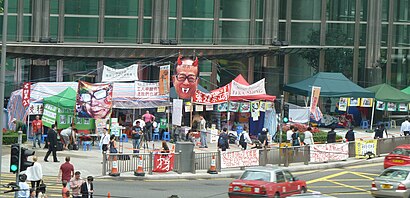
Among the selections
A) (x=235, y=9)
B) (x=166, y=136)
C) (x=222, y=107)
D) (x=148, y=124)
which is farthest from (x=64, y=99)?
(x=235, y=9)

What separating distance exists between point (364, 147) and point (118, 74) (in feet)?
43.6

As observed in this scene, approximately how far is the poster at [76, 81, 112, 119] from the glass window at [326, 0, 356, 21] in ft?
92.5

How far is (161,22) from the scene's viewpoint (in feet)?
199

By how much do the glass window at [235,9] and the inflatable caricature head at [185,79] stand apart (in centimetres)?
1725

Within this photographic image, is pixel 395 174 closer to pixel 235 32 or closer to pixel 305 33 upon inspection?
pixel 235 32

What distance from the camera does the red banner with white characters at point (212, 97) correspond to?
A: 47250mm

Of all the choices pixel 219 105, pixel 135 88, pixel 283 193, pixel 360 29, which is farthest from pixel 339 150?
pixel 360 29

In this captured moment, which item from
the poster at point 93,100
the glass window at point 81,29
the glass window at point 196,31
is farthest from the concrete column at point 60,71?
the poster at point 93,100

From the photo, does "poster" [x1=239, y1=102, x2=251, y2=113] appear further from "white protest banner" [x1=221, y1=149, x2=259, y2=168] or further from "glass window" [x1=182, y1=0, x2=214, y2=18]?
"glass window" [x1=182, y1=0, x2=214, y2=18]

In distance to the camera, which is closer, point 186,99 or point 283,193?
point 283,193

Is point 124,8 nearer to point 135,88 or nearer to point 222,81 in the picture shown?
point 222,81

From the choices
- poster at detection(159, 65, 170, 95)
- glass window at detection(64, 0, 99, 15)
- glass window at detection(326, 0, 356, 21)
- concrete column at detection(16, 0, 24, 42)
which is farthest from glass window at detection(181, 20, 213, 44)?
poster at detection(159, 65, 170, 95)

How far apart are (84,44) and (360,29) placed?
73.2 ft

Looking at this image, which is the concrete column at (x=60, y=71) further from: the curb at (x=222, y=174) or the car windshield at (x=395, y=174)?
the car windshield at (x=395, y=174)
